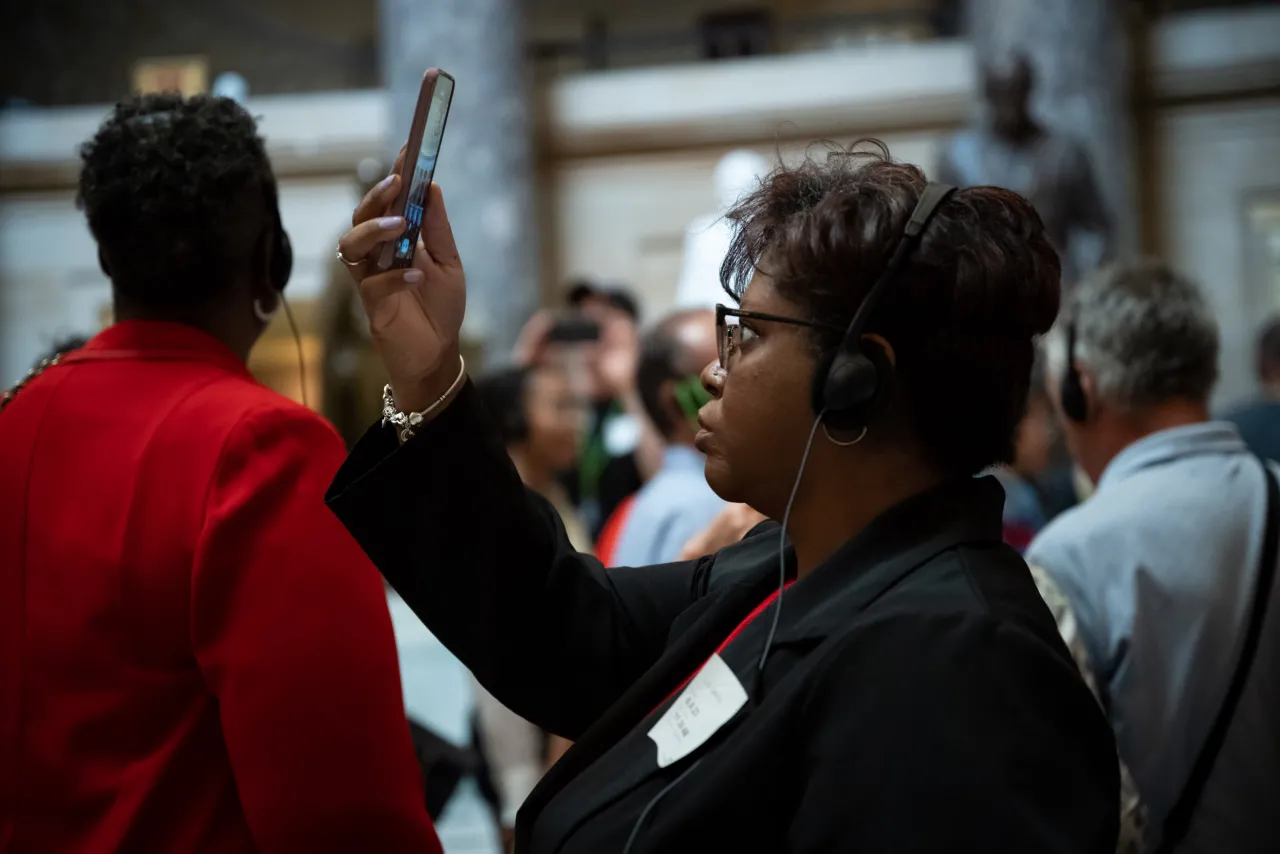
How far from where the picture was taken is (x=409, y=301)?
138 centimetres

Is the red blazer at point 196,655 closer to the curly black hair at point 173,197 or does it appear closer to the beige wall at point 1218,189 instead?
the curly black hair at point 173,197

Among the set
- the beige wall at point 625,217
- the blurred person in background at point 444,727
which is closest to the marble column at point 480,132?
the beige wall at point 625,217

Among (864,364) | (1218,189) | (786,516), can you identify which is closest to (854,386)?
(864,364)

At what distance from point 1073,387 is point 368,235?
142cm

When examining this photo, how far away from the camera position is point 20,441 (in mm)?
1532

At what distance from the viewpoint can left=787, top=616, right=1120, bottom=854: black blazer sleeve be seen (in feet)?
3.16

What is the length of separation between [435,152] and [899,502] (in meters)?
0.60

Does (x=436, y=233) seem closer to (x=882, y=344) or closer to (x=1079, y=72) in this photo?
(x=882, y=344)

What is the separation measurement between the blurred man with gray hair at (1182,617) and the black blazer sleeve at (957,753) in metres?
1.04

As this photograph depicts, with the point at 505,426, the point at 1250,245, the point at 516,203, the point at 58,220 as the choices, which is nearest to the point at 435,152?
the point at 505,426

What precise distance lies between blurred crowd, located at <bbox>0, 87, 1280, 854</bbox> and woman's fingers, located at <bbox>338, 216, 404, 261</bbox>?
234 mm

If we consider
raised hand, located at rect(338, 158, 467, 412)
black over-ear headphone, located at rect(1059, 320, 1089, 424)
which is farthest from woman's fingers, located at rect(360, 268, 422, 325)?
black over-ear headphone, located at rect(1059, 320, 1089, 424)

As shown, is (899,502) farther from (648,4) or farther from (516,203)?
(648,4)

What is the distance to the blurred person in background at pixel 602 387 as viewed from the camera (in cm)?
414
